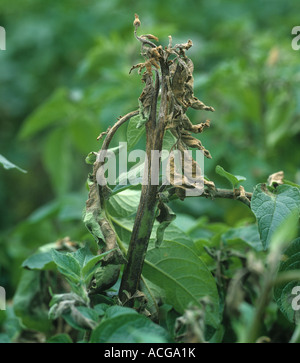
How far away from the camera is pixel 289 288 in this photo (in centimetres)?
47

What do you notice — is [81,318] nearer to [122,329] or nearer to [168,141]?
[122,329]

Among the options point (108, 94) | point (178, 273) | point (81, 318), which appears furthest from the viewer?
point (108, 94)

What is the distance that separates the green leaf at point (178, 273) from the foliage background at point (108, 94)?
0.17m

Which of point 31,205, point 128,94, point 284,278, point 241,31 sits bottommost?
point 284,278

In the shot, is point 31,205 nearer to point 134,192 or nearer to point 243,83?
point 243,83

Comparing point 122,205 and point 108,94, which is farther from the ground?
point 108,94

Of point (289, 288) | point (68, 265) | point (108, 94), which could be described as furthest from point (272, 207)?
point (108, 94)

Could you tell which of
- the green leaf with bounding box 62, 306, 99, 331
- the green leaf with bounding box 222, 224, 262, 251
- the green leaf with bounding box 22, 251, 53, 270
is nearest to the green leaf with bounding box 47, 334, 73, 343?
the green leaf with bounding box 62, 306, 99, 331

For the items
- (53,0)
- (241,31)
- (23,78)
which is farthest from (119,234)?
(53,0)

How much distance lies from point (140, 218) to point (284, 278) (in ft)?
0.48

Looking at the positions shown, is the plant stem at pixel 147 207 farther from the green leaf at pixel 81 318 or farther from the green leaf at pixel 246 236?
the green leaf at pixel 246 236

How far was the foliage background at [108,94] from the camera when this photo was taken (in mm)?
1081

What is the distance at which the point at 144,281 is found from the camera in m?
0.50

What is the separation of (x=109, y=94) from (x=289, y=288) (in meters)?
0.78
